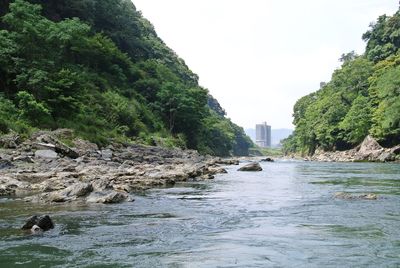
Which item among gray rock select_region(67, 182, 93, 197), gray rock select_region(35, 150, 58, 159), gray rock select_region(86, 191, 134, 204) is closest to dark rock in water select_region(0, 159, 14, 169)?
gray rock select_region(35, 150, 58, 159)

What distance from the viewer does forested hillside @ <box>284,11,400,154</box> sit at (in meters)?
63.0

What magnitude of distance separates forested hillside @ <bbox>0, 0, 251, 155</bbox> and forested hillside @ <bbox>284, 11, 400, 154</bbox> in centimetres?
2337

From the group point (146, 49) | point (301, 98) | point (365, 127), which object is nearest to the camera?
point (365, 127)

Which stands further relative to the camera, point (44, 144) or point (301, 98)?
Answer: point (301, 98)

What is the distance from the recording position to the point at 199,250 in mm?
8141

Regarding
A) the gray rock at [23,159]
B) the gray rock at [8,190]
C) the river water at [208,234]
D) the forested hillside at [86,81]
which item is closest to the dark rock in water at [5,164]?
the gray rock at [23,159]

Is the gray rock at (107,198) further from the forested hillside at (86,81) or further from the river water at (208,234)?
the forested hillside at (86,81)

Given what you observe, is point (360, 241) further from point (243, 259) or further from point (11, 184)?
point (11, 184)

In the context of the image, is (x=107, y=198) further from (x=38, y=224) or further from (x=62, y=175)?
(x=62, y=175)

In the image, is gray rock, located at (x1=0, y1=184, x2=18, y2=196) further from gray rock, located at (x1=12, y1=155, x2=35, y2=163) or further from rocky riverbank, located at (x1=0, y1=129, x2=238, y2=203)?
gray rock, located at (x1=12, y1=155, x2=35, y2=163)

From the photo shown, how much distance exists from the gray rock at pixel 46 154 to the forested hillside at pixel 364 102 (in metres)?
47.2

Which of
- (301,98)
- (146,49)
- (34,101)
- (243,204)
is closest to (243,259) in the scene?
(243,204)

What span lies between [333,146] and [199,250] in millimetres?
82240

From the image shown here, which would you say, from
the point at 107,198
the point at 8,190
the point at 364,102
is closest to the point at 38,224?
the point at 107,198
